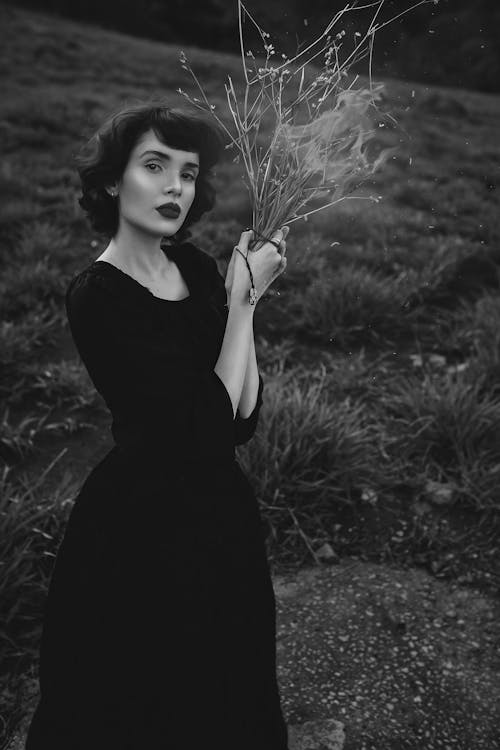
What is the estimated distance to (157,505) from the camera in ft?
5.11

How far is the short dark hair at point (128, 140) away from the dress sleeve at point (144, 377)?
0.97ft

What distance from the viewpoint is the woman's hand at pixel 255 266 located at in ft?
4.89

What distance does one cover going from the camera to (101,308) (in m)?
1.45

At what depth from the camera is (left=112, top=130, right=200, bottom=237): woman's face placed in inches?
60.4

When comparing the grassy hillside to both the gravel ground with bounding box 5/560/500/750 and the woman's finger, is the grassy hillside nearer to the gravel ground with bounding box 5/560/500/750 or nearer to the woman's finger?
the gravel ground with bounding box 5/560/500/750

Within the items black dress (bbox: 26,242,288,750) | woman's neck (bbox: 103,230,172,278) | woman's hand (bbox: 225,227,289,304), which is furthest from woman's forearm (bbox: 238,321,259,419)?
woman's neck (bbox: 103,230,172,278)

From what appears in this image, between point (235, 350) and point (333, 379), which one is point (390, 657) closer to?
point (235, 350)

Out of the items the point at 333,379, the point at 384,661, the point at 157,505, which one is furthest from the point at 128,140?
the point at 333,379

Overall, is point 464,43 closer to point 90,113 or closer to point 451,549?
point 90,113

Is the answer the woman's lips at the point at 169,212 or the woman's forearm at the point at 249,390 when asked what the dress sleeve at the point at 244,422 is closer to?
the woman's forearm at the point at 249,390

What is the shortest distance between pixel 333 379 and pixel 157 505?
253 centimetres

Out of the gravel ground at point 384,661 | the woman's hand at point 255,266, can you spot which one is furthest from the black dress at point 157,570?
the gravel ground at point 384,661

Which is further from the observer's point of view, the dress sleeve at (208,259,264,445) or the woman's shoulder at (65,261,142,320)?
the dress sleeve at (208,259,264,445)

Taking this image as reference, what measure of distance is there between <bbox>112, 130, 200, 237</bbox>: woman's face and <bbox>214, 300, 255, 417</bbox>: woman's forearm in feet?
0.96
